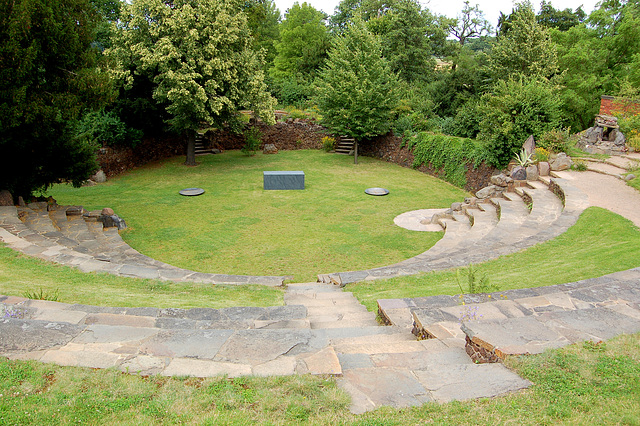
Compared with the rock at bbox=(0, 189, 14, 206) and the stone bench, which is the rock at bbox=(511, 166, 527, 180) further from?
the rock at bbox=(0, 189, 14, 206)

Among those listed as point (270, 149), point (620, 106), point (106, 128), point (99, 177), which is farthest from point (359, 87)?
point (99, 177)

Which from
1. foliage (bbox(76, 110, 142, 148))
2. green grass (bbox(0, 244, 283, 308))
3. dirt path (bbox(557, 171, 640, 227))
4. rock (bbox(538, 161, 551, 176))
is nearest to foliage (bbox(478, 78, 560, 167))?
rock (bbox(538, 161, 551, 176))

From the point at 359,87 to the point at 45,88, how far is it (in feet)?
49.1

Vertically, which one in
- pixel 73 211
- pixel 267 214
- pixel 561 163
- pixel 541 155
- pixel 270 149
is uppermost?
pixel 541 155

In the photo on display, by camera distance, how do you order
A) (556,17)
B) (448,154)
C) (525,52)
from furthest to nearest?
(556,17)
(525,52)
(448,154)

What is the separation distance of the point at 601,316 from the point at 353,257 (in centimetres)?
739

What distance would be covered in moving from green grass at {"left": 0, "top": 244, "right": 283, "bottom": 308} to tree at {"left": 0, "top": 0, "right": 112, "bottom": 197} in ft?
13.9

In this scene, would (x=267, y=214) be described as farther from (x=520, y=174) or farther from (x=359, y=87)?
(x=359, y=87)

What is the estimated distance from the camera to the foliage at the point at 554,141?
16.7m

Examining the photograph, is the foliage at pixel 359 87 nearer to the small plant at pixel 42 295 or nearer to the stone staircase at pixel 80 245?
the stone staircase at pixel 80 245

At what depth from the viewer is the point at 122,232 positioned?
1325cm

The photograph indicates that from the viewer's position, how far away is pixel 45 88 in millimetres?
11125

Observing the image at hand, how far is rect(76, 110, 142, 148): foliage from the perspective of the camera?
20.0 meters

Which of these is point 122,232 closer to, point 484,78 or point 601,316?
point 601,316
